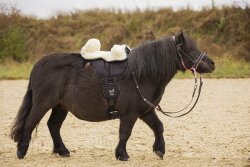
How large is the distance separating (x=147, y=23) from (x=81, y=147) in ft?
87.7

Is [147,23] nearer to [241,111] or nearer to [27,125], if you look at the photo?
[241,111]

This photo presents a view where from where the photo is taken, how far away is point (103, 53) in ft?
26.3

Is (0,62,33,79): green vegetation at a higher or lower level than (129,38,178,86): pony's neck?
lower

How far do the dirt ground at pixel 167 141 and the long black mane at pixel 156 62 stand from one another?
1.21 metres

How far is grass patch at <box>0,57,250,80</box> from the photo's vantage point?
2385 cm

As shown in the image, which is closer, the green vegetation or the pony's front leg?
the pony's front leg

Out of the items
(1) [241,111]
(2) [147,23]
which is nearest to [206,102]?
(1) [241,111]

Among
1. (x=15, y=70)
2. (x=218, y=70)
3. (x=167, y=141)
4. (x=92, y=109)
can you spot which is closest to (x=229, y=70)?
(x=218, y=70)

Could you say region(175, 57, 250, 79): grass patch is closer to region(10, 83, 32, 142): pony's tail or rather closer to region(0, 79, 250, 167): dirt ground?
region(0, 79, 250, 167): dirt ground

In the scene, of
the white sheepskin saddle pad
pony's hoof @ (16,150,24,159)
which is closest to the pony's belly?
the white sheepskin saddle pad

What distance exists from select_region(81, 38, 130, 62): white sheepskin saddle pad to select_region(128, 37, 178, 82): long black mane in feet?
0.53

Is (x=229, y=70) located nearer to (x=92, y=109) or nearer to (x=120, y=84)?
(x=120, y=84)

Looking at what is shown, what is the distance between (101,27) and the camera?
117 ft

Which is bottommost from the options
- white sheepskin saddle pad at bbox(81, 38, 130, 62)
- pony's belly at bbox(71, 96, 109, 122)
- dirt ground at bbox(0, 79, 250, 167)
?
dirt ground at bbox(0, 79, 250, 167)
